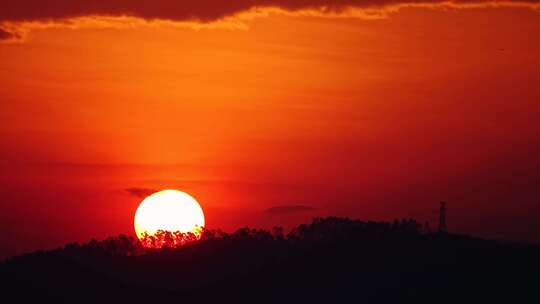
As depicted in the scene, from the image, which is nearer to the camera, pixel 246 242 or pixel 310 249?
pixel 310 249

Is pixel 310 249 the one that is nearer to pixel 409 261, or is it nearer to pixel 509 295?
pixel 409 261

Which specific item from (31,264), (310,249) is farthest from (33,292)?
(310,249)

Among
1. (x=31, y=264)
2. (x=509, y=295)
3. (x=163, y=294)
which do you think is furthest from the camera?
(x=31, y=264)

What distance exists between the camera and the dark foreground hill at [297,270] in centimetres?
4050

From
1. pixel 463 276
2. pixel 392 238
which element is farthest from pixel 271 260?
Result: pixel 463 276

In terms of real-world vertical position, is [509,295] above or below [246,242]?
below

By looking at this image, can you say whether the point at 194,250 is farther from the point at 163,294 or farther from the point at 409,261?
the point at 409,261

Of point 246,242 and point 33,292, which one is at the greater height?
point 246,242

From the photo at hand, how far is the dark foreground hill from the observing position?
40.5 metres

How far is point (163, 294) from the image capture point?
43.6 meters

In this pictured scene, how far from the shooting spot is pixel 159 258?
47094mm

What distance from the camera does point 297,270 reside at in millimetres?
43438

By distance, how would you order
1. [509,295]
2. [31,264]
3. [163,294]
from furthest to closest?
[31,264] < [163,294] < [509,295]

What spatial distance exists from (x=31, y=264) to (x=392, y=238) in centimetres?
1241
